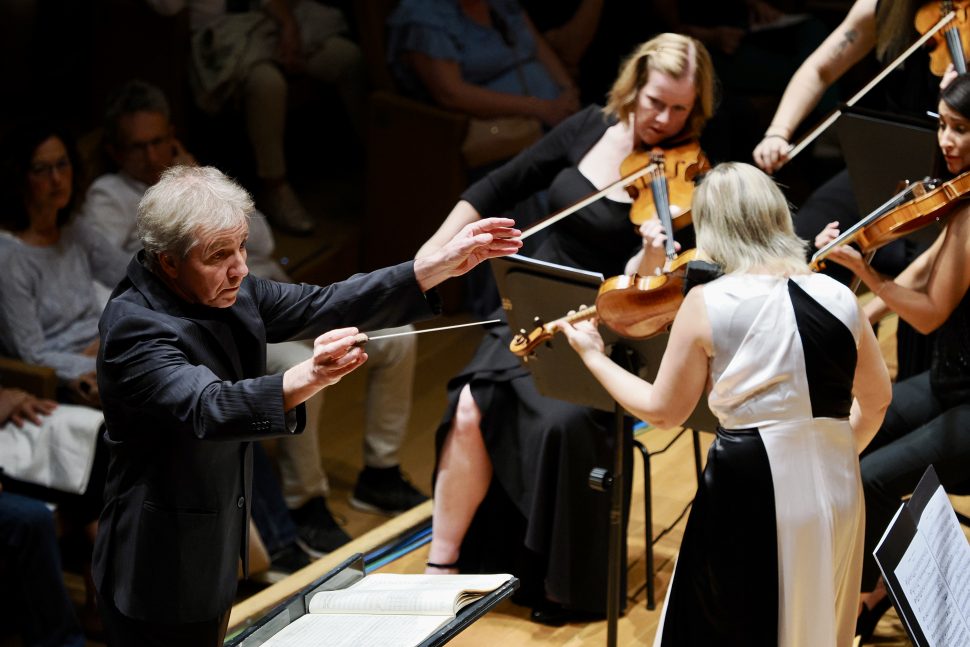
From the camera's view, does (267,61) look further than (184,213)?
Yes

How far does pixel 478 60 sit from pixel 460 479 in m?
2.20

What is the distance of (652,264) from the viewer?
3.09m

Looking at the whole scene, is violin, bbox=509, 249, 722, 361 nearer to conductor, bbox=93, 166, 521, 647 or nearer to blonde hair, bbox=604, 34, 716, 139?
conductor, bbox=93, 166, 521, 647

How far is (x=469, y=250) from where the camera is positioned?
7.72ft

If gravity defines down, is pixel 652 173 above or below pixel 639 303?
above

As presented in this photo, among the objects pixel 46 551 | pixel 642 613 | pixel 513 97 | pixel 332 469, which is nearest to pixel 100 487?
pixel 46 551

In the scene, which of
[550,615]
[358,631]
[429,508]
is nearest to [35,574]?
[429,508]

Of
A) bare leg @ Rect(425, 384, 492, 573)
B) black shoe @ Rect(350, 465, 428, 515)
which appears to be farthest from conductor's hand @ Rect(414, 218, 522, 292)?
black shoe @ Rect(350, 465, 428, 515)

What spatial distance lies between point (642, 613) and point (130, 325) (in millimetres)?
1719

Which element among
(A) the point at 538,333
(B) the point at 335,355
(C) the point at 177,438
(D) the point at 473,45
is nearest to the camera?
(B) the point at 335,355

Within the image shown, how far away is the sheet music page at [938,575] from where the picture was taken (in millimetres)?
1886

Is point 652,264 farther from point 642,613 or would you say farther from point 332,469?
point 332,469

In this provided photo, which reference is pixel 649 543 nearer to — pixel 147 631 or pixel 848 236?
pixel 848 236

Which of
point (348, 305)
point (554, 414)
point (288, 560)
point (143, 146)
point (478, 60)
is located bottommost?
point (288, 560)
